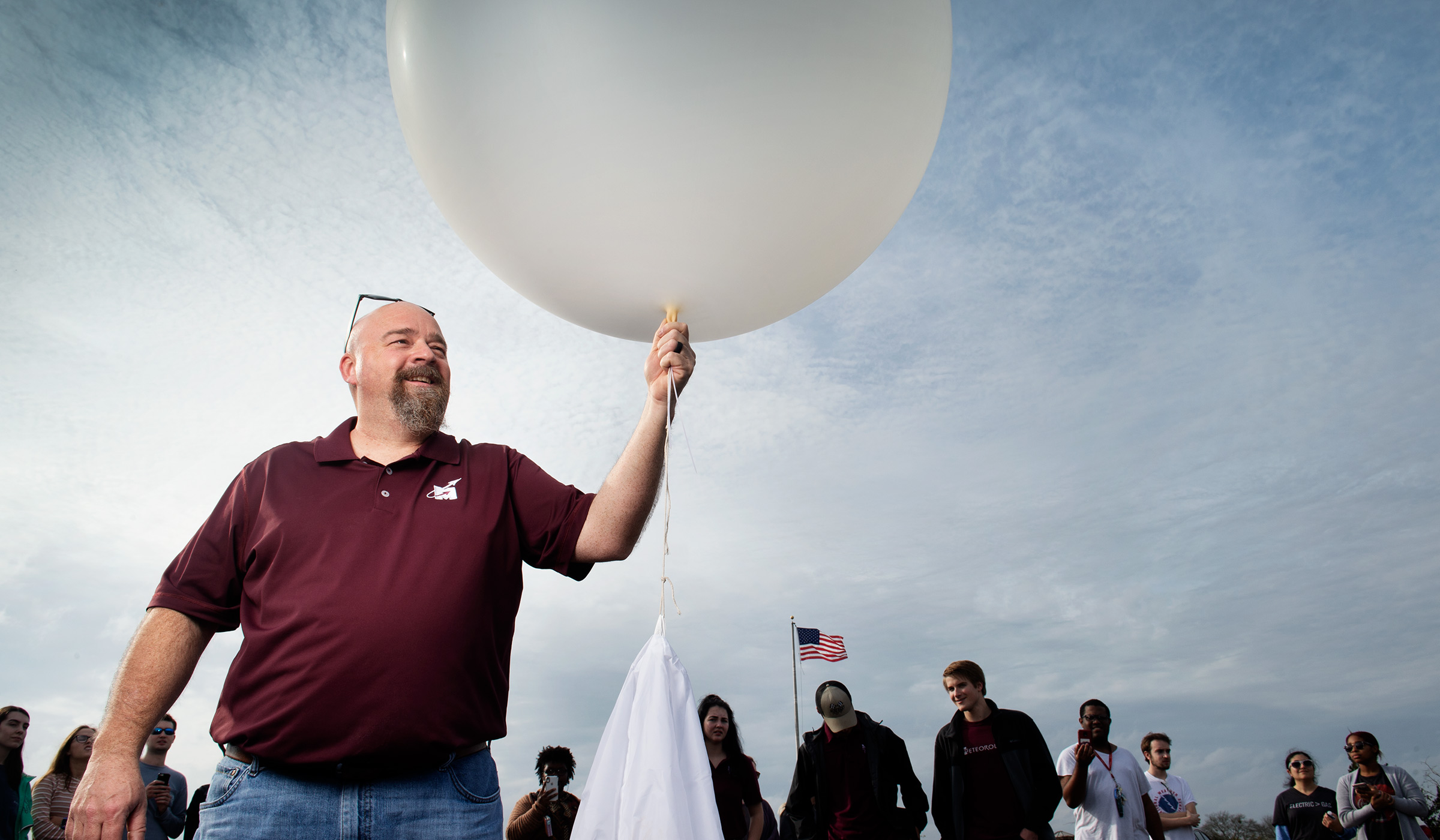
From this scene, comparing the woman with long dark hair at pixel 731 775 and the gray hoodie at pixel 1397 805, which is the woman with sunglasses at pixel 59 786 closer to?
the woman with long dark hair at pixel 731 775

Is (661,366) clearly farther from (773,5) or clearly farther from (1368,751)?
(1368,751)

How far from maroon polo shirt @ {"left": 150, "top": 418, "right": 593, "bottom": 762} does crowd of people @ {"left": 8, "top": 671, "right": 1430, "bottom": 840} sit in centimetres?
272

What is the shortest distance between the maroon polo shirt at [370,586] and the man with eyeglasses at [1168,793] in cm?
572

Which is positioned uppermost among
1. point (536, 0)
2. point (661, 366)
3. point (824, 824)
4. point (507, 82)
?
point (536, 0)

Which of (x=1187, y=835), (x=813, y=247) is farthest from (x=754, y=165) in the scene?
(x=1187, y=835)

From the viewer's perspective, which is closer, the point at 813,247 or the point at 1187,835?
the point at 813,247

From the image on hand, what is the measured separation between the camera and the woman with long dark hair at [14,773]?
14.0 feet

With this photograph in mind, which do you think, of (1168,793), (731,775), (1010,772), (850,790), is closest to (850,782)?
(850,790)

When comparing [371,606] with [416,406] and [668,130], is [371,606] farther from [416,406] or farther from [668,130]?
[668,130]

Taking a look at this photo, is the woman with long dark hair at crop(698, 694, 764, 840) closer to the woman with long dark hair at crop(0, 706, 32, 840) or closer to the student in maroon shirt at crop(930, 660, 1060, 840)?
the student in maroon shirt at crop(930, 660, 1060, 840)

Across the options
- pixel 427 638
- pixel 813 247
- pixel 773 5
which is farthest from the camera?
pixel 813 247

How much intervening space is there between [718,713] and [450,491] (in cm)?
365

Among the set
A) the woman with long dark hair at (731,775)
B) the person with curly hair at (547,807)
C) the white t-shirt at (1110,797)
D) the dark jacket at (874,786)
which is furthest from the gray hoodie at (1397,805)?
the person with curly hair at (547,807)

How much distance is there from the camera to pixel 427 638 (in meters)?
1.48
